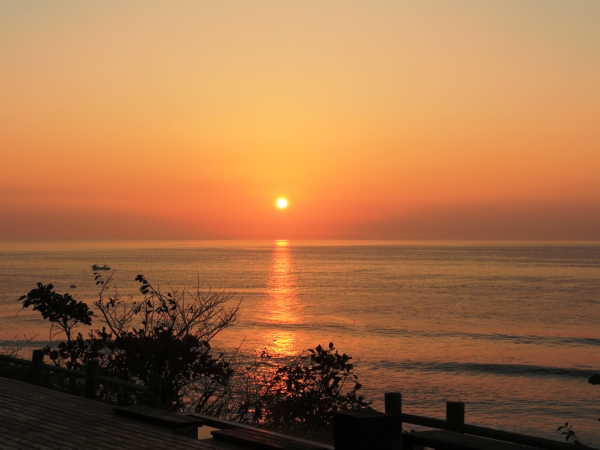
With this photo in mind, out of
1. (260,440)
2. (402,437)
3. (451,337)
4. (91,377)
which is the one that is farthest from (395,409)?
(451,337)

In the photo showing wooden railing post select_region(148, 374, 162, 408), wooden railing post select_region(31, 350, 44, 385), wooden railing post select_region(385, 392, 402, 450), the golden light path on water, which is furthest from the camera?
the golden light path on water

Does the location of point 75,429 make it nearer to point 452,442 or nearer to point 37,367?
point 37,367

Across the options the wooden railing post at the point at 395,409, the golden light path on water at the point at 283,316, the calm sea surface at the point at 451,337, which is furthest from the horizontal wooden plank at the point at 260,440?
the golden light path on water at the point at 283,316

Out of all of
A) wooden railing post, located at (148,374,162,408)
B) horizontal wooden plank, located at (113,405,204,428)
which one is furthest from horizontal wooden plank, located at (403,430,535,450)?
wooden railing post, located at (148,374,162,408)

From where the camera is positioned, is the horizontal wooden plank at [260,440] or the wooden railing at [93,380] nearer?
the horizontal wooden plank at [260,440]

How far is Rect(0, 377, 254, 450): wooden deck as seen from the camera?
863 cm

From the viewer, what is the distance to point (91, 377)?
41.0 feet

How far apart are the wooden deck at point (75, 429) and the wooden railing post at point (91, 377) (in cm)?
33

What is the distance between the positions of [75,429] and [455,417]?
5.15 metres

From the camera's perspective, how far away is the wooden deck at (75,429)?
863 centimetres

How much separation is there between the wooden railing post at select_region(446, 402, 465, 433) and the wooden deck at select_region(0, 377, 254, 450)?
2517 millimetres

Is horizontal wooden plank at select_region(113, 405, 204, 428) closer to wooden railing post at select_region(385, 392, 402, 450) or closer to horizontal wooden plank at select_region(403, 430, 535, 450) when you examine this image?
wooden railing post at select_region(385, 392, 402, 450)

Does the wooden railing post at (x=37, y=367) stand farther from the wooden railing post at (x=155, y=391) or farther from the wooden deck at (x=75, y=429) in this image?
the wooden railing post at (x=155, y=391)

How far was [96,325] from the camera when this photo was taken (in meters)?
51.8
